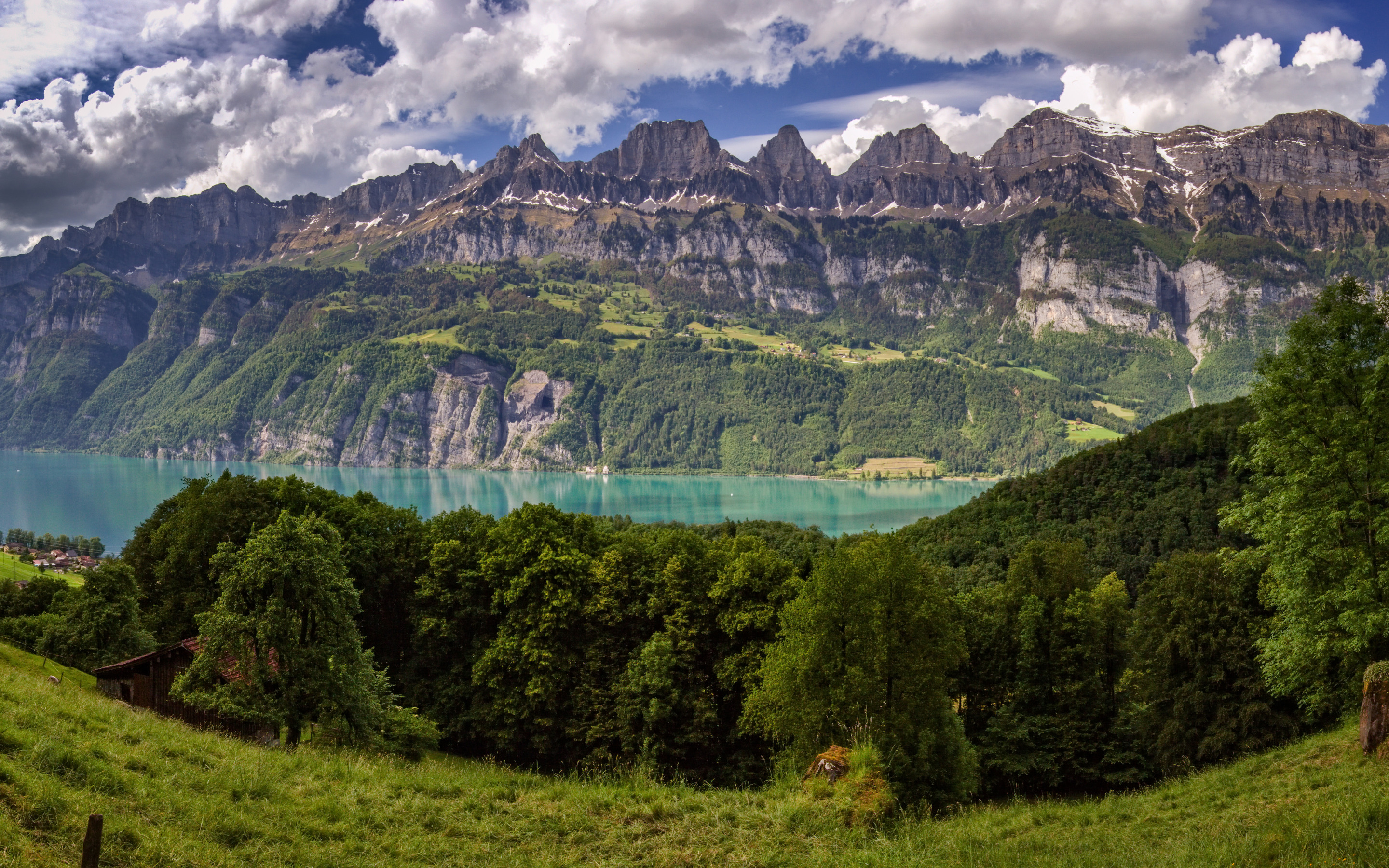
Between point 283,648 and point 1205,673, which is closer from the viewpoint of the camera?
point 283,648

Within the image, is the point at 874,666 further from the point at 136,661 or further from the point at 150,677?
the point at 136,661

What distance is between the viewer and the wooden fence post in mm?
7199

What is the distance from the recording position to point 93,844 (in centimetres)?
721

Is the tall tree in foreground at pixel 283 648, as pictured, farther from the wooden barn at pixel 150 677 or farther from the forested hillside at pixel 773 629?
the wooden barn at pixel 150 677

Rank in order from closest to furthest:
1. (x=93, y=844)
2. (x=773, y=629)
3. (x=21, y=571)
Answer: (x=93, y=844) < (x=773, y=629) < (x=21, y=571)

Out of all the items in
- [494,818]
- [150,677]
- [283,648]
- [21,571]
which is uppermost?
[283,648]

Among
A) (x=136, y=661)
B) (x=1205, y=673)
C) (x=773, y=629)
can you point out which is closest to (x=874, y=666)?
(x=773, y=629)

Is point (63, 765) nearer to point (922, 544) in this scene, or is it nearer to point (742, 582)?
point (742, 582)

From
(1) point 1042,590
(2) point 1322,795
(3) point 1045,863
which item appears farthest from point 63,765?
(1) point 1042,590

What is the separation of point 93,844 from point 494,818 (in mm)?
4671

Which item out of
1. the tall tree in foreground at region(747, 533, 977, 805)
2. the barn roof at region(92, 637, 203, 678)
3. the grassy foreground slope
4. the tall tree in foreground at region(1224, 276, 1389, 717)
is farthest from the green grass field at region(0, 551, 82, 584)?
the tall tree in foreground at region(1224, 276, 1389, 717)

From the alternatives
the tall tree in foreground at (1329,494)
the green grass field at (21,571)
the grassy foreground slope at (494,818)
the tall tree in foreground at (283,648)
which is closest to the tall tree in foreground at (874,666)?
the tall tree in foreground at (1329,494)

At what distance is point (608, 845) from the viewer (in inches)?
404

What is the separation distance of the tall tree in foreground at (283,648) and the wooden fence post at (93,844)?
13.5 meters
